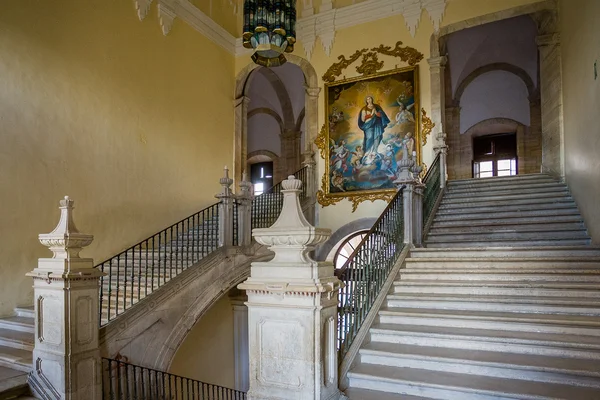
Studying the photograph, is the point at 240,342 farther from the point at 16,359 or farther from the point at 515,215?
the point at 515,215

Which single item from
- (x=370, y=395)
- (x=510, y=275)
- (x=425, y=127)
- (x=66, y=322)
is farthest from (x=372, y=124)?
(x=66, y=322)

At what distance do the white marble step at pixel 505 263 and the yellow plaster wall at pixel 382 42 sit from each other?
407cm

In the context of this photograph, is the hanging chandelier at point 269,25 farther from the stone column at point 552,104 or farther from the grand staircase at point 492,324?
the stone column at point 552,104

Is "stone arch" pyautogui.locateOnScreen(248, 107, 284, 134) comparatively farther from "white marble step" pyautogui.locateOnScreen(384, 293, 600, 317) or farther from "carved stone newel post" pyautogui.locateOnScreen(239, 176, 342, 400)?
"carved stone newel post" pyautogui.locateOnScreen(239, 176, 342, 400)

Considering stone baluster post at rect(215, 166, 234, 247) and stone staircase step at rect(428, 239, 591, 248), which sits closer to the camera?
stone staircase step at rect(428, 239, 591, 248)

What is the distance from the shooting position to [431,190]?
7922 millimetres

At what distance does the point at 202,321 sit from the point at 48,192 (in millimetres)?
3958

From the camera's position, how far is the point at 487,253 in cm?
562

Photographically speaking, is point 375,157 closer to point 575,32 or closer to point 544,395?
point 575,32

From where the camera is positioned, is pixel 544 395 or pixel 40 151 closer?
pixel 544 395

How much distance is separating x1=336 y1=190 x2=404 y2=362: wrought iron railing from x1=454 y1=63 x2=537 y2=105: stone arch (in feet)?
29.4

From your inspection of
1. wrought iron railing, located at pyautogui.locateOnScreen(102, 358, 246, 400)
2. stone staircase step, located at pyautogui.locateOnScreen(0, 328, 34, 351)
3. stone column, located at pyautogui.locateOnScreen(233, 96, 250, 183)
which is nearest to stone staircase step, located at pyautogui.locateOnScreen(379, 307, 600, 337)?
wrought iron railing, located at pyautogui.locateOnScreen(102, 358, 246, 400)

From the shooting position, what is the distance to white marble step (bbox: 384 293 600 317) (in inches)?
169

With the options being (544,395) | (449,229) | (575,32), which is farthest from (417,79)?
(544,395)
